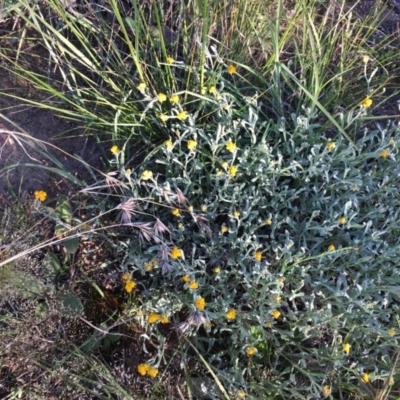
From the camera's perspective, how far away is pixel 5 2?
71.0 inches

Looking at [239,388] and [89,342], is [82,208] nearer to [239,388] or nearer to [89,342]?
[89,342]

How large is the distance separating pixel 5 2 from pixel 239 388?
162 cm

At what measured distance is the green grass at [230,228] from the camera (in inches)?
64.5

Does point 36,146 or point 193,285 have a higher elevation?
point 193,285

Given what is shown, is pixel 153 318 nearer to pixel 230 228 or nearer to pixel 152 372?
pixel 152 372

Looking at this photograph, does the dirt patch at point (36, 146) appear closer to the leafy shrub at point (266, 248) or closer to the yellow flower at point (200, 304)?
the leafy shrub at point (266, 248)

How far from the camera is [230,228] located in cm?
172

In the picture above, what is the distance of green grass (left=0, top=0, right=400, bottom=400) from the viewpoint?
5.38 ft

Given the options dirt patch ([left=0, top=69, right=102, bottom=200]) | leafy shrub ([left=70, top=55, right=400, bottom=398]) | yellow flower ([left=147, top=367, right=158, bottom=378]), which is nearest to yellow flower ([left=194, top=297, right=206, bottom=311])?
leafy shrub ([left=70, top=55, right=400, bottom=398])

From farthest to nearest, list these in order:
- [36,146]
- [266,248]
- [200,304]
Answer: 1. [36,146]
2. [266,248]
3. [200,304]

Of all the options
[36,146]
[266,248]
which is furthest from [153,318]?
[36,146]

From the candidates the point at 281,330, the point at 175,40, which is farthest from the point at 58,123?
the point at 281,330

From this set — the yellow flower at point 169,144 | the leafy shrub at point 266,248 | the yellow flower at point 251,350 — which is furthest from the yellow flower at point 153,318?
the yellow flower at point 169,144

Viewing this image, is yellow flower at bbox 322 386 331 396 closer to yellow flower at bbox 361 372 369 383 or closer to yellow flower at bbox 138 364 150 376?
yellow flower at bbox 361 372 369 383
